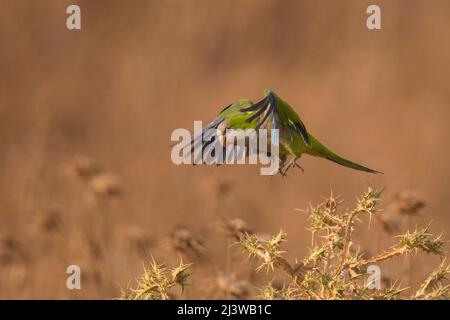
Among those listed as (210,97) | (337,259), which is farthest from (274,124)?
(210,97)

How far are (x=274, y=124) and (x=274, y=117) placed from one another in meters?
0.04

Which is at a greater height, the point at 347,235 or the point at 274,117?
the point at 274,117

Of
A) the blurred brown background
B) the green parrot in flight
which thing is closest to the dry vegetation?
the green parrot in flight

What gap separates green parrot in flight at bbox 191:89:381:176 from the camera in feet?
15.3

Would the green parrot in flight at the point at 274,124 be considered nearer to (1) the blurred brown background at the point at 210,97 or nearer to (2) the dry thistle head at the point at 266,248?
(2) the dry thistle head at the point at 266,248

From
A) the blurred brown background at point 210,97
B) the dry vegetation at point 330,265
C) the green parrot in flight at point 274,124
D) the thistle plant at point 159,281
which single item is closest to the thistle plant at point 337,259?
the dry vegetation at point 330,265

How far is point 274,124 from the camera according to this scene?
4629 mm

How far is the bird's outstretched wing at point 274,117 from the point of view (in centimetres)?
465

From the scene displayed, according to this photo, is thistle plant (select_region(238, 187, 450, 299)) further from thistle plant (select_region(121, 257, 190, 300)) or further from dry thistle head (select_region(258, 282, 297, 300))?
thistle plant (select_region(121, 257, 190, 300))

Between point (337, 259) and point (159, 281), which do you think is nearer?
point (159, 281)

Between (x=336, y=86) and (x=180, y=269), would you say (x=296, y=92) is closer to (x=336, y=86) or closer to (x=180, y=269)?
(x=336, y=86)

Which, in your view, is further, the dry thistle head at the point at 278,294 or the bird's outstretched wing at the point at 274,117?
the bird's outstretched wing at the point at 274,117

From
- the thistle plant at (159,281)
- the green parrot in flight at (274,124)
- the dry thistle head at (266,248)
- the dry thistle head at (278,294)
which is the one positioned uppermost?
the green parrot in flight at (274,124)

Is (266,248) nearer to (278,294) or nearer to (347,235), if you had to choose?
(278,294)
